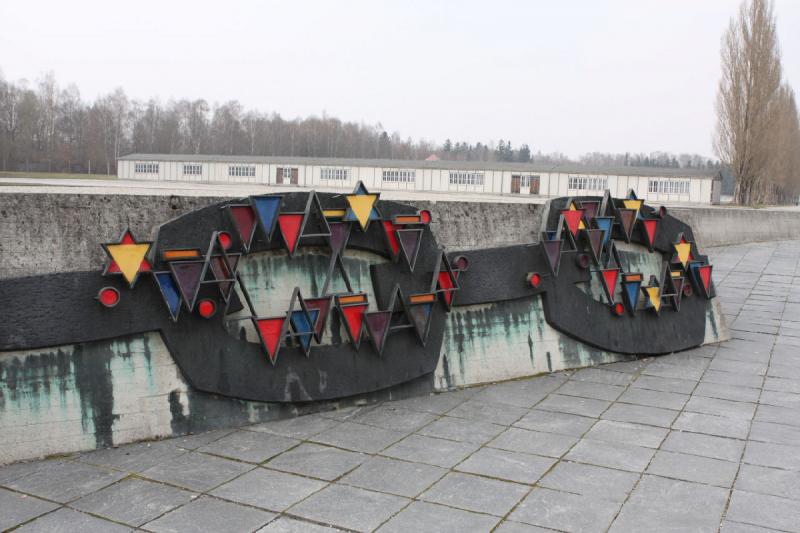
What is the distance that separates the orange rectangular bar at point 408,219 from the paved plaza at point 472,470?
1.67 m

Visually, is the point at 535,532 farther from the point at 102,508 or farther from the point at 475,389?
the point at 475,389

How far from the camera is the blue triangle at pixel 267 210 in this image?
6309mm

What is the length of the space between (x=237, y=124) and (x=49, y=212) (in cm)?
8897

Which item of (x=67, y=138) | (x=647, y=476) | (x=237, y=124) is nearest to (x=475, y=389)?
(x=647, y=476)

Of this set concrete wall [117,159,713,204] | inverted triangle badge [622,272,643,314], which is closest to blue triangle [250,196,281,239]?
inverted triangle badge [622,272,643,314]

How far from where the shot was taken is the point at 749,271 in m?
17.2

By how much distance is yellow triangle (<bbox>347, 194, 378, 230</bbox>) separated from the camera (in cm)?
686

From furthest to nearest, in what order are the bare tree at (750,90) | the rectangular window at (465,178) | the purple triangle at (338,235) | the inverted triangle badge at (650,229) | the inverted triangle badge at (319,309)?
the rectangular window at (465,178), the bare tree at (750,90), the inverted triangle badge at (650,229), the purple triangle at (338,235), the inverted triangle badge at (319,309)

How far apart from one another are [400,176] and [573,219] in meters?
42.9

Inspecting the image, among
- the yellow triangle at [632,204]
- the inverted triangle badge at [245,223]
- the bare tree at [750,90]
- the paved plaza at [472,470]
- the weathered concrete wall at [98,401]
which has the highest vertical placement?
the bare tree at [750,90]

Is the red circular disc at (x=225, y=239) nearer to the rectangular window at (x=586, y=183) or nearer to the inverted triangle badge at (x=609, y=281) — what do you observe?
the inverted triangle badge at (x=609, y=281)

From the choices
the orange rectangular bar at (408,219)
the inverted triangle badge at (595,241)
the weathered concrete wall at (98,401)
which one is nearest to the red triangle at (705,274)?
the inverted triangle badge at (595,241)

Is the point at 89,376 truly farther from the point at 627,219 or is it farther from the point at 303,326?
the point at 627,219

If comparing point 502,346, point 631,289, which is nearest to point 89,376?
point 502,346
